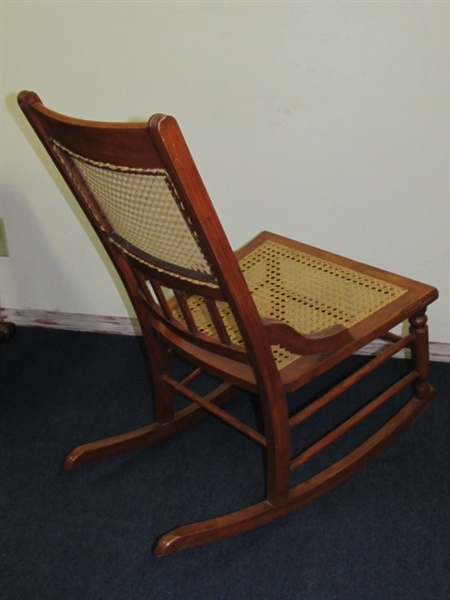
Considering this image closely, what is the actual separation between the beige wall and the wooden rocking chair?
0.69 ft

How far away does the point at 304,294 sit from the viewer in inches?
55.4

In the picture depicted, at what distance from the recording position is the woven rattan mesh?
1337 millimetres

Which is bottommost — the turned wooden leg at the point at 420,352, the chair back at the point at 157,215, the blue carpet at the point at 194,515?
the blue carpet at the point at 194,515

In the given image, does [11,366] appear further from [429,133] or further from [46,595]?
[429,133]

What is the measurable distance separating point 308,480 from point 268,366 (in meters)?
0.43

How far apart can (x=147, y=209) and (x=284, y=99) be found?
2.14 ft

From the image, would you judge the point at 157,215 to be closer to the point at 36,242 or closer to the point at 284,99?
the point at 284,99

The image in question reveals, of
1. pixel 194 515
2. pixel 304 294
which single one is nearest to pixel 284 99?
pixel 304 294

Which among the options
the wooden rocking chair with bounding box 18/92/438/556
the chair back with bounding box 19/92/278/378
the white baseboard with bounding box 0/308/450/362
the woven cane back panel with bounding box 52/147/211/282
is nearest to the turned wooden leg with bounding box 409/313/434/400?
the wooden rocking chair with bounding box 18/92/438/556

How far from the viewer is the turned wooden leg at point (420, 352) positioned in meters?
1.43

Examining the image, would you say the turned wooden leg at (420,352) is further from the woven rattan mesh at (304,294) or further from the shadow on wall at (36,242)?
the shadow on wall at (36,242)

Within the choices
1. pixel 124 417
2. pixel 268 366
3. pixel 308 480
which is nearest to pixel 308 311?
pixel 268 366

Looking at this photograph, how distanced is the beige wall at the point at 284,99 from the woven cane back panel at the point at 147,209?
55cm

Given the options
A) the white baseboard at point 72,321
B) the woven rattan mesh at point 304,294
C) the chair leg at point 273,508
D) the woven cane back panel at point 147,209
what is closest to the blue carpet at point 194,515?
the chair leg at point 273,508
